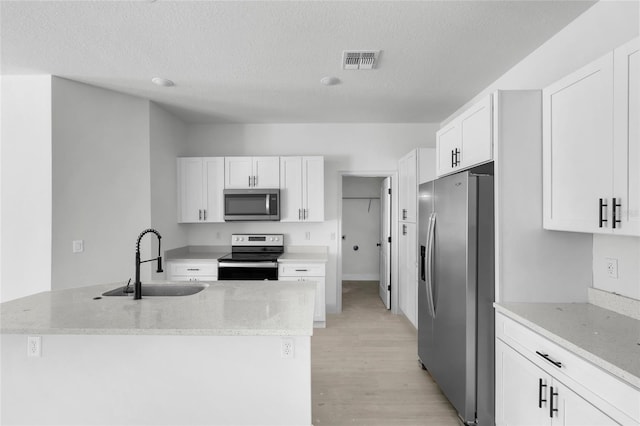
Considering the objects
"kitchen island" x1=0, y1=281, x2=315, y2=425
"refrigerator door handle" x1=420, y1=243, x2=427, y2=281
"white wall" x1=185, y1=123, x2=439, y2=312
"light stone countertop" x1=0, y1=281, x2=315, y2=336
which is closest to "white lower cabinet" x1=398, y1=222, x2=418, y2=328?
"refrigerator door handle" x1=420, y1=243, x2=427, y2=281

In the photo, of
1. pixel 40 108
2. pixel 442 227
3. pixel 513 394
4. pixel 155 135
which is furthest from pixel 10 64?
pixel 513 394

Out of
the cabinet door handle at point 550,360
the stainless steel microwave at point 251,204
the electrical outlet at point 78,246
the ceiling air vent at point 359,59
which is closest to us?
the cabinet door handle at point 550,360

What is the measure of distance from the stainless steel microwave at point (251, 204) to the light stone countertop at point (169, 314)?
6.54 feet

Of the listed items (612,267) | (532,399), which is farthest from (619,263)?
(532,399)

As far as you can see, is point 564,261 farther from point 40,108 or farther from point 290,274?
point 40,108

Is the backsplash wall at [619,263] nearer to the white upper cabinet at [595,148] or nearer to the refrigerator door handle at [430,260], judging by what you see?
the white upper cabinet at [595,148]

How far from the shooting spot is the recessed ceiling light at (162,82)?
3006 millimetres

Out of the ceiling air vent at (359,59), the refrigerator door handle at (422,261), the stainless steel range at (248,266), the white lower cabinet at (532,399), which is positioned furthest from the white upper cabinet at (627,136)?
the stainless steel range at (248,266)

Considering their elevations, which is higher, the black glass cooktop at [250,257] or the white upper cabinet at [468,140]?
the white upper cabinet at [468,140]

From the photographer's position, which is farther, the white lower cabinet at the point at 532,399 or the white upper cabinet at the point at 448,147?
the white upper cabinet at the point at 448,147

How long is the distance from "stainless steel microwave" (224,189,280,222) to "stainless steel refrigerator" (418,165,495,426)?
7.52ft

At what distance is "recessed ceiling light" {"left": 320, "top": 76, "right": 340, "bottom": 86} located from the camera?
296 cm

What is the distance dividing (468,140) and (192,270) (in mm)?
3402

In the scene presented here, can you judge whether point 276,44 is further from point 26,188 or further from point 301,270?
point 26,188
